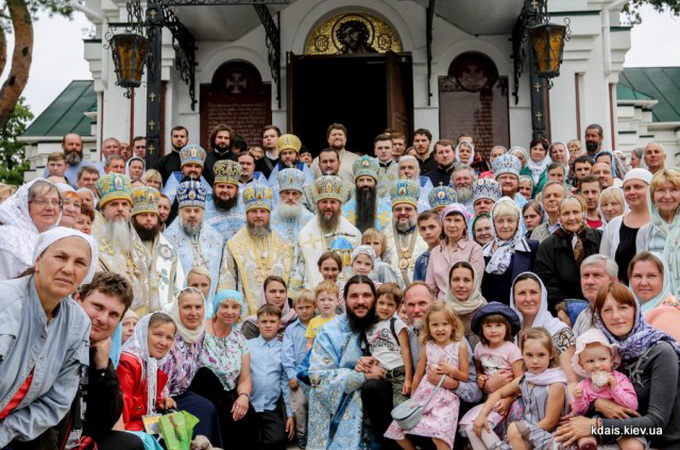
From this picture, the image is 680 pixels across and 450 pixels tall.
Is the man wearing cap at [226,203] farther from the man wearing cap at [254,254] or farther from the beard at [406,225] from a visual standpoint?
the beard at [406,225]

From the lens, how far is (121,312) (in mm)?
4555

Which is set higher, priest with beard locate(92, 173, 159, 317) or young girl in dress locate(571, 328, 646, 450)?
priest with beard locate(92, 173, 159, 317)

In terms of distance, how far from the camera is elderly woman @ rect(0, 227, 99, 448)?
3.90 metres

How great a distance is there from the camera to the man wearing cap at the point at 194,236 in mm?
8445

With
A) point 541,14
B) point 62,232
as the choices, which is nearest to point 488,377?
point 62,232

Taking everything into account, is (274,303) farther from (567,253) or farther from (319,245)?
(567,253)

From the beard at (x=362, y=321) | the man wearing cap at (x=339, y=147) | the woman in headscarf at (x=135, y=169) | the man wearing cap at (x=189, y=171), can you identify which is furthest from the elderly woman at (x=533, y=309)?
the woman in headscarf at (x=135, y=169)

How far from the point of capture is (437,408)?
574 cm

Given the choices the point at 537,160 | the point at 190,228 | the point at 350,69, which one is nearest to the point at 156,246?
the point at 190,228

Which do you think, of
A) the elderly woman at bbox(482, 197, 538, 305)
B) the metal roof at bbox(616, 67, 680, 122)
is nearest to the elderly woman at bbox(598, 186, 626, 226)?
the elderly woman at bbox(482, 197, 538, 305)

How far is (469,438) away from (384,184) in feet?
16.4

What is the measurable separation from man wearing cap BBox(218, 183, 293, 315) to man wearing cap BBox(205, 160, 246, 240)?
607mm

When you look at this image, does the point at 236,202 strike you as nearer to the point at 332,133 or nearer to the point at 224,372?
the point at 332,133

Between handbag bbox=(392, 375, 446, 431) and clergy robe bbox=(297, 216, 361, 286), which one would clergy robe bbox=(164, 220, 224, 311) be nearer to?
clergy robe bbox=(297, 216, 361, 286)
